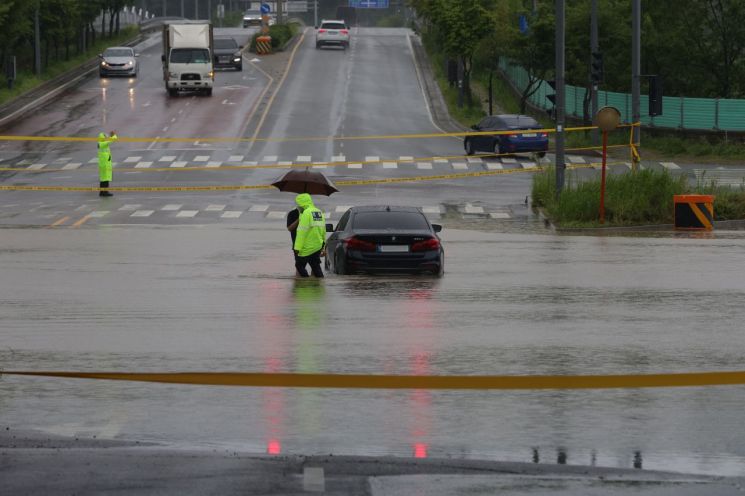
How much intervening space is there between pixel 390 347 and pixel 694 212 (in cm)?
2015

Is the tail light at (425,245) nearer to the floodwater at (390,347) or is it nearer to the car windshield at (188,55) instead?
the floodwater at (390,347)

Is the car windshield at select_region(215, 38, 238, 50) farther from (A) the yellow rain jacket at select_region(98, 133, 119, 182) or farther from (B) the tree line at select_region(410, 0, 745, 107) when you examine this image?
(A) the yellow rain jacket at select_region(98, 133, 119, 182)

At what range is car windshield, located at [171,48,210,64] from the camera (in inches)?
2795

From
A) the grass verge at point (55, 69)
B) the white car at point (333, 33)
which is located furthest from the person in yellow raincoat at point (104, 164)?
the white car at point (333, 33)

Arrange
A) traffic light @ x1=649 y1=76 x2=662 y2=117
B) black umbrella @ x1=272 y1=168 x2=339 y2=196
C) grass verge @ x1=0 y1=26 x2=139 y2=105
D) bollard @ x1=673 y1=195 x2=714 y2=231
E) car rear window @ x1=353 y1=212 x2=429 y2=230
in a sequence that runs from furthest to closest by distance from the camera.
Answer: grass verge @ x1=0 y1=26 x2=139 y2=105, traffic light @ x1=649 y1=76 x2=662 y2=117, bollard @ x1=673 y1=195 x2=714 y2=231, black umbrella @ x1=272 y1=168 x2=339 y2=196, car rear window @ x1=353 y1=212 x2=429 y2=230

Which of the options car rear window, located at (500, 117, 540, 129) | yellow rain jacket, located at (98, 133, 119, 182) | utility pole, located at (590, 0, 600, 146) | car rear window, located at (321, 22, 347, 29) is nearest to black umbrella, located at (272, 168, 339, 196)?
yellow rain jacket, located at (98, 133, 119, 182)

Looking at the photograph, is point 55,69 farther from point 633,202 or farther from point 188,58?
point 633,202

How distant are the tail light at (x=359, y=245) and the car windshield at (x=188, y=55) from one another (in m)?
50.1

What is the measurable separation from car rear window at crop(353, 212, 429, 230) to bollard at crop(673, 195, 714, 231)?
39.6 ft

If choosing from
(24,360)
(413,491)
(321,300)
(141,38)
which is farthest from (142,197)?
(141,38)

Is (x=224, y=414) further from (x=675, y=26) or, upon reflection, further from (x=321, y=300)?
(x=675, y=26)

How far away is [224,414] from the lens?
1170 centimetres

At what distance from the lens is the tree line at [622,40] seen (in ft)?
210

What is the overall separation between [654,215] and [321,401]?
24014 millimetres
